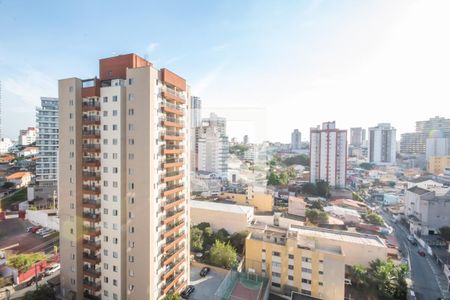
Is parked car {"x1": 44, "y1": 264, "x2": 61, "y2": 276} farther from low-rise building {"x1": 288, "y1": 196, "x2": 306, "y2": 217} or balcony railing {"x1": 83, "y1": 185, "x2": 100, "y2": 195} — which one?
low-rise building {"x1": 288, "y1": 196, "x2": 306, "y2": 217}

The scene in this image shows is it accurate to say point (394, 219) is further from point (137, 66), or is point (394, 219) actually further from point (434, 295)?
point (137, 66)

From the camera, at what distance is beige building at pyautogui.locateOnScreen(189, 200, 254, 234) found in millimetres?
15797

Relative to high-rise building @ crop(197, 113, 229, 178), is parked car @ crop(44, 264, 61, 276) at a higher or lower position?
lower

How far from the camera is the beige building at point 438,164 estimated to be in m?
35.7

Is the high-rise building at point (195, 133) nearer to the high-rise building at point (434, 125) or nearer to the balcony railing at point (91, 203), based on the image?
the balcony railing at point (91, 203)

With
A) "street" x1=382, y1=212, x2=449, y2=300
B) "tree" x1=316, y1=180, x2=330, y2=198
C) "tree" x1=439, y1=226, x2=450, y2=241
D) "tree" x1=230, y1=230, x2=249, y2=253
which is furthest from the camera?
"tree" x1=316, y1=180, x2=330, y2=198

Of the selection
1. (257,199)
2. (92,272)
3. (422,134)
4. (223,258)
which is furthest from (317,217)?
(422,134)

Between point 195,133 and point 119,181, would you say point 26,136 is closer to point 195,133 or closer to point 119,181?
point 195,133

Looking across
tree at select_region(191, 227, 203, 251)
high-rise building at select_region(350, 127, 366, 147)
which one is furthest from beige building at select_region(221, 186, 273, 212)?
high-rise building at select_region(350, 127, 366, 147)

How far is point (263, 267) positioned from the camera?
10664mm

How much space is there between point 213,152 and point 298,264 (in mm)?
24755

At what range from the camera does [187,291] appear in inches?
388

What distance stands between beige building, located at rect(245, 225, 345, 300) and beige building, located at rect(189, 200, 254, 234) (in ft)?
15.3

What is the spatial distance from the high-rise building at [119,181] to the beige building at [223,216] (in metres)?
7.26
